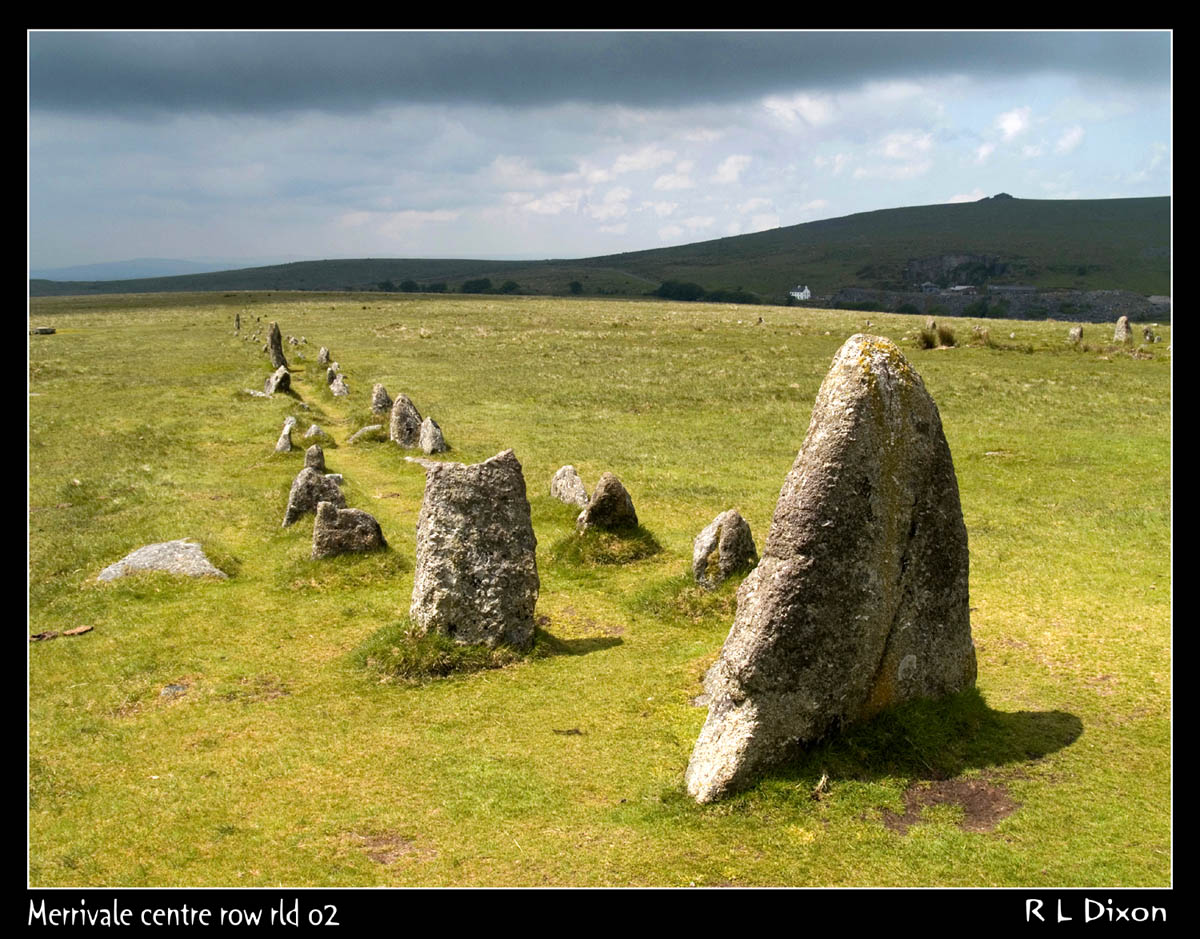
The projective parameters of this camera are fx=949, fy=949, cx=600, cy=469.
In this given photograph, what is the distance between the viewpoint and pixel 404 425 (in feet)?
93.7

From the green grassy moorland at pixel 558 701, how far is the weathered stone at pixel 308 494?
2.44 ft

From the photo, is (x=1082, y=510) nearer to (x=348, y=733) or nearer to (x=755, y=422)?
(x=755, y=422)

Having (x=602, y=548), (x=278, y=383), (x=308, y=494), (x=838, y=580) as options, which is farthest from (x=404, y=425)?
(x=838, y=580)

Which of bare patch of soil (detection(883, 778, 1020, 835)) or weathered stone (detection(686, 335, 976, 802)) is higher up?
weathered stone (detection(686, 335, 976, 802))

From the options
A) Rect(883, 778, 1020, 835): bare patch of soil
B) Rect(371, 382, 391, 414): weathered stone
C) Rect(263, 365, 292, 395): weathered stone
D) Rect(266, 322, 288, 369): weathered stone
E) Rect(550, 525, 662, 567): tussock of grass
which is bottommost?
Rect(883, 778, 1020, 835): bare patch of soil

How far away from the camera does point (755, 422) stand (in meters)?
32.7

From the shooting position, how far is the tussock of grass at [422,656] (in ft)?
43.1

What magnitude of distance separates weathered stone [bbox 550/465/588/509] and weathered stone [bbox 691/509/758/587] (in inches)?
221

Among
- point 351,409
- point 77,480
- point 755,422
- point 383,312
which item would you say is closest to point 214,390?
point 351,409

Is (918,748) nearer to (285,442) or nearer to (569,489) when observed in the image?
(569,489)

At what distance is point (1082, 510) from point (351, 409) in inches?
1001

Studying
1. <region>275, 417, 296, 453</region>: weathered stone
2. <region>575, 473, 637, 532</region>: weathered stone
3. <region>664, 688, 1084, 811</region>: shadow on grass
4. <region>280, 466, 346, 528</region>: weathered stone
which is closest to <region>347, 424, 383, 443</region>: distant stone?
<region>275, 417, 296, 453</region>: weathered stone

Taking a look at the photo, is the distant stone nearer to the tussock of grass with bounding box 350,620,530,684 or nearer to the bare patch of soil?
the tussock of grass with bounding box 350,620,530,684

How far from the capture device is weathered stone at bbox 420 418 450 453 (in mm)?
27094
